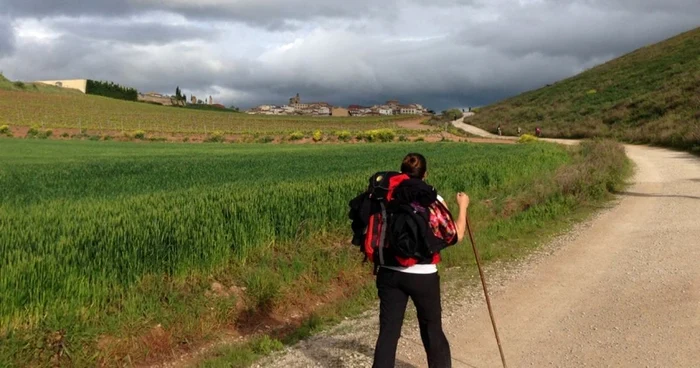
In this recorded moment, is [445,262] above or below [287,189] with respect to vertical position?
below

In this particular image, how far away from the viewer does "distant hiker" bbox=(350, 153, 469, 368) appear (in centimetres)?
381

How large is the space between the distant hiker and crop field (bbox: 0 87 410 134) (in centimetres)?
6824

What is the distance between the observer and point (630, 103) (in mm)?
52719

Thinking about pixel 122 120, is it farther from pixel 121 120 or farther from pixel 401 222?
pixel 401 222

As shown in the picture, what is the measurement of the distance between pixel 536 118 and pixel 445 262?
212 feet

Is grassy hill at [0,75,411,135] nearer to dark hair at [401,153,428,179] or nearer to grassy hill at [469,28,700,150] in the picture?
grassy hill at [469,28,700,150]

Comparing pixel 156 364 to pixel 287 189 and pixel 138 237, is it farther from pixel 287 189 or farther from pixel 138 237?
pixel 287 189

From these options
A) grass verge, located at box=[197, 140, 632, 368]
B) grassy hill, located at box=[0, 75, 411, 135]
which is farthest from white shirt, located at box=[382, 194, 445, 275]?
grassy hill, located at box=[0, 75, 411, 135]

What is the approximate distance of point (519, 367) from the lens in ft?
16.0

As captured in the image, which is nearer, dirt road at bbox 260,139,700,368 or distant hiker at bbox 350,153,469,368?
distant hiker at bbox 350,153,469,368

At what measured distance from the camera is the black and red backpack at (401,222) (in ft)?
12.5

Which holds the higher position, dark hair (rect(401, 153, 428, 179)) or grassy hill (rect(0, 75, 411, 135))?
dark hair (rect(401, 153, 428, 179))

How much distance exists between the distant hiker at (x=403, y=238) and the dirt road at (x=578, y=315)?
1.08 metres

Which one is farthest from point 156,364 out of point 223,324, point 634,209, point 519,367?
point 634,209
